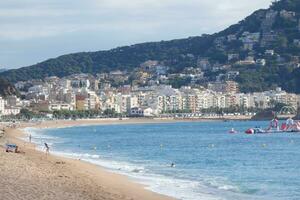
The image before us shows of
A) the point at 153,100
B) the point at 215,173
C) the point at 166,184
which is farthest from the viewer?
the point at 153,100

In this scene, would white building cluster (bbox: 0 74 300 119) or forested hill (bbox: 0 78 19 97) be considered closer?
forested hill (bbox: 0 78 19 97)

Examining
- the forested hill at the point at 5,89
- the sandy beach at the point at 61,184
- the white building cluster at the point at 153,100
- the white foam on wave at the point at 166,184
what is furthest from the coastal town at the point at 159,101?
the sandy beach at the point at 61,184

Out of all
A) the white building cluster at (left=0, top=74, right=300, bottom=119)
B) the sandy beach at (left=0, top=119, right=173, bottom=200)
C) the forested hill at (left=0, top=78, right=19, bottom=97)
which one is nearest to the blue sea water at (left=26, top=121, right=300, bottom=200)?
the sandy beach at (left=0, top=119, right=173, bottom=200)

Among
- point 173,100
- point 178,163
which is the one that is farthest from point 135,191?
point 173,100

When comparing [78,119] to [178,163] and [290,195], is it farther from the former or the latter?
[290,195]

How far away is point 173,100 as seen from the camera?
173375mm

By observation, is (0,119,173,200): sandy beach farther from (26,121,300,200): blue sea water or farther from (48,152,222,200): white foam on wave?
(26,121,300,200): blue sea water

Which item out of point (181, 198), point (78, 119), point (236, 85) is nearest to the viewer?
point (181, 198)

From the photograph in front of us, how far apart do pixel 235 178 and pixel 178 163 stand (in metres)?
8.72

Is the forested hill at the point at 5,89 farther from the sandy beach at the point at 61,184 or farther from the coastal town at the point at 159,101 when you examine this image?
the sandy beach at the point at 61,184

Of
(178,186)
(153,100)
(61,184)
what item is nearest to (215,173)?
(178,186)

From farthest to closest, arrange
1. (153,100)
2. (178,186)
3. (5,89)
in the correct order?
(153,100) < (5,89) < (178,186)

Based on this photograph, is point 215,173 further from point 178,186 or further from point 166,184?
point 178,186

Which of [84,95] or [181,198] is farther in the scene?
[84,95]
